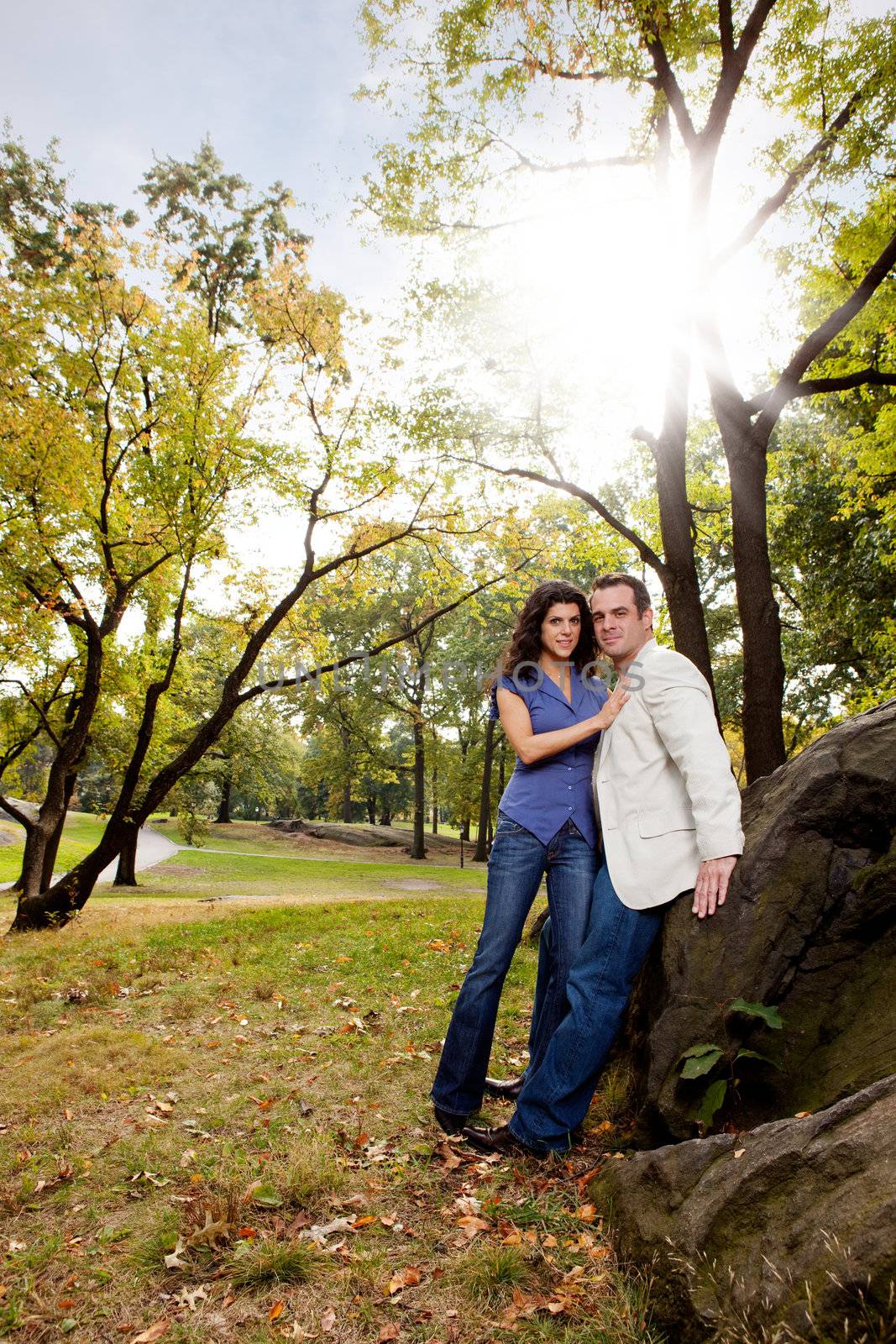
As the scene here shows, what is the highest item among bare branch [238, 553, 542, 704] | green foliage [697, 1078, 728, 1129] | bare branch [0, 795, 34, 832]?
Answer: bare branch [238, 553, 542, 704]

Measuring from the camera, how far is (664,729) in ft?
10.6

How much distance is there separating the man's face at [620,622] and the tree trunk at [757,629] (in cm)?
472

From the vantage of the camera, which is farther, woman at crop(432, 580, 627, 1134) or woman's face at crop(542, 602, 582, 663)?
woman's face at crop(542, 602, 582, 663)

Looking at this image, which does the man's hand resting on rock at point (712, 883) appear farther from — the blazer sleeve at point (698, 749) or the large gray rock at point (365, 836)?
the large gray rock at point (365, 836)

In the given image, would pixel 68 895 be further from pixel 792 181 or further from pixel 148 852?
pixel 148 852

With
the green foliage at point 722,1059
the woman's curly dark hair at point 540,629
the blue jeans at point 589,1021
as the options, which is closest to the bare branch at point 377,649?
the woman's curly dark hair at point 540,629

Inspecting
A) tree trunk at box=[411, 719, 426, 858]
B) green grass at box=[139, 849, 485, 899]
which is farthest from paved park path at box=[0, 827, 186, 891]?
tree trunk at box=[411, 719, 426, 858]

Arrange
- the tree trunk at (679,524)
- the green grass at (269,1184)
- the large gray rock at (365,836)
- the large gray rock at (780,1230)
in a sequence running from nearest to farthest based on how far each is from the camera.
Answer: the large gray rock at (780,1230), the green grass at (269,1184), the tree trunk at (679,524), the large gray rock at (365,836)

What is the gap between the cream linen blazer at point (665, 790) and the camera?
305cm

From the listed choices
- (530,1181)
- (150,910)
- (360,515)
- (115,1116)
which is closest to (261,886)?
(150,910)

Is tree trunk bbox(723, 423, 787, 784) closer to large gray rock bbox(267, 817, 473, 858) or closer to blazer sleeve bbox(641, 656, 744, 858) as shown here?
blazer sleeve bbox(641, 656, 744, 858)

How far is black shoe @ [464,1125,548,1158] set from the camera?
11.0 ft

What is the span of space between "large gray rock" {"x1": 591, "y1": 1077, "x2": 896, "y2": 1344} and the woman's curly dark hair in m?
2.29

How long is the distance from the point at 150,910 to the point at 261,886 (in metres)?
10.9
